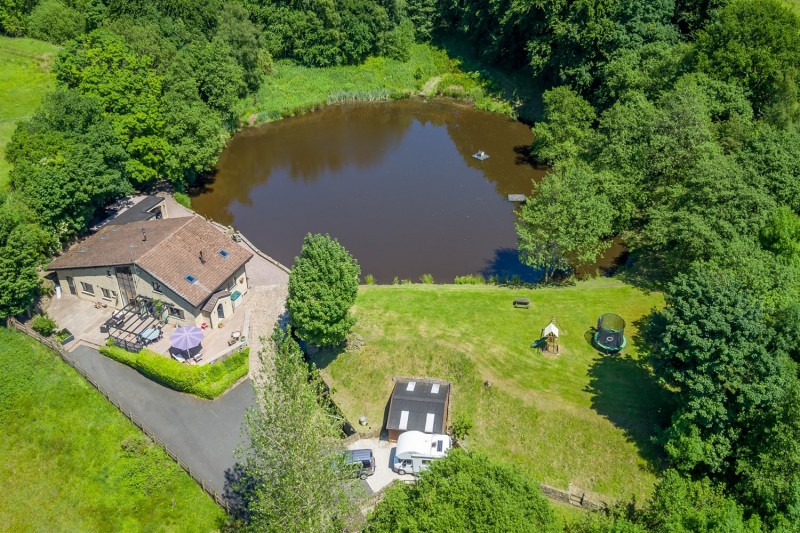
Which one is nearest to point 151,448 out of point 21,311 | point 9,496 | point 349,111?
point 9,496

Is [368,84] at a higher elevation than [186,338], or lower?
higher

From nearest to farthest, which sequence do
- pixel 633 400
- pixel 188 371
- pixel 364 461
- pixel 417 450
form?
pixel 417 450 → pixel 364 461 → pixel 633 400 → pixel 188 371

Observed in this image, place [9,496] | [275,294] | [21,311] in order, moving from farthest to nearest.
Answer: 1. [275,294]
2. [21,311]
3. [9,496]

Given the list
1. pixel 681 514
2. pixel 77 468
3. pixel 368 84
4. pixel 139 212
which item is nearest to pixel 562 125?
pixel 368 84

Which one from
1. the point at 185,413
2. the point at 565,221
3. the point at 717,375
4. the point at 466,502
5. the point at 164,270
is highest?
the point at 565,221

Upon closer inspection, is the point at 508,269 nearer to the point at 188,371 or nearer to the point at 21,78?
the point at 188,371

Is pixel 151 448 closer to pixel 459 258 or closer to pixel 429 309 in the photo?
pixel 429 309
